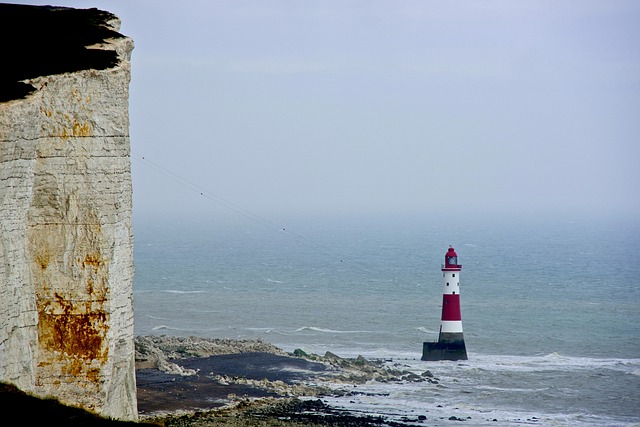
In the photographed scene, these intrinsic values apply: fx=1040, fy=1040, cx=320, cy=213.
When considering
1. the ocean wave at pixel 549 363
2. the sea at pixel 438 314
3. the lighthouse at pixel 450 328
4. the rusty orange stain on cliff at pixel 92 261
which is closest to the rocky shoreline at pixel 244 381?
the sea at pixel 438 314

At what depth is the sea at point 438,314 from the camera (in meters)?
34.5

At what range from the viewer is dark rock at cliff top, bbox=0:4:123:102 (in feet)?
51.6

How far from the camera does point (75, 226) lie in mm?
15906

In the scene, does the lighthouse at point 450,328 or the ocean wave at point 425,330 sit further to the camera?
the ocean wave at point 425,330

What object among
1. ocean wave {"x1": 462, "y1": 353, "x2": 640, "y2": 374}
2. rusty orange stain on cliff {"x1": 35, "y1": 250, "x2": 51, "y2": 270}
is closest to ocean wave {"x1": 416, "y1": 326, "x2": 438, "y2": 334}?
ocean wave {"x1": 462, "y1": 353, "x2": 640, "y2": 374}

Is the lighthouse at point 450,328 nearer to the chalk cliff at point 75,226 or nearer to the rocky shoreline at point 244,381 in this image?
the rocky shoreline at point 244,381

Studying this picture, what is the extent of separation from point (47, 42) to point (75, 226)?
3.15m

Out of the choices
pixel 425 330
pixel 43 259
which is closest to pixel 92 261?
pixel 43 259

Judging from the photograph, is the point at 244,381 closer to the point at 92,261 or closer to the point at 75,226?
the point at 92,261

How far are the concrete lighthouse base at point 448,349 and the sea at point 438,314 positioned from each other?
92cm

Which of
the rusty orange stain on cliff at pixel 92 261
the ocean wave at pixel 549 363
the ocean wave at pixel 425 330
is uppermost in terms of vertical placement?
the rusty orange stain on cliff at pixel 92 261

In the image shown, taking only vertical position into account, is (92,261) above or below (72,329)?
above

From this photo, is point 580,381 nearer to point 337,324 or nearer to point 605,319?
point 337,324

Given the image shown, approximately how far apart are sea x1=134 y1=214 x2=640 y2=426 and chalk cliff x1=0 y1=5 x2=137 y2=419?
Answer: 15315 mm
